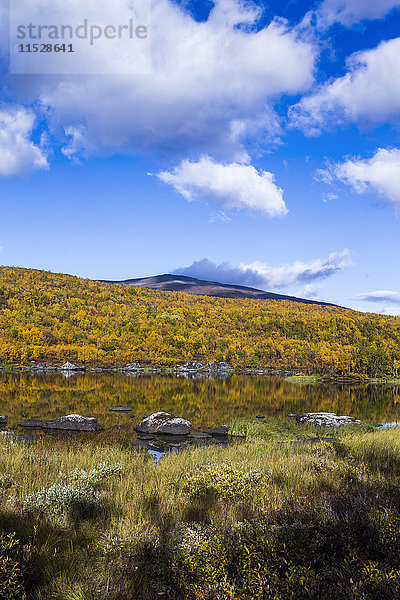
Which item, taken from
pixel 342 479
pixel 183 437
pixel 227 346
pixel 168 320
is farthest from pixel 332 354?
pixel 342 479

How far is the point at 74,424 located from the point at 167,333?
9335cm

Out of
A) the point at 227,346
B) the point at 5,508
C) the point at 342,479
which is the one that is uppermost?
the point at 5,508

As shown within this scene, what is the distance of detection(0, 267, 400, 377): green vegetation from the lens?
8319 centimetres

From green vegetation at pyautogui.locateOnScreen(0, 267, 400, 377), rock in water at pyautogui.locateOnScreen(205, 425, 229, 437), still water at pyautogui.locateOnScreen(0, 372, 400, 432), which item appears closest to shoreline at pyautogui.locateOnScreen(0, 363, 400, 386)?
green vegetation at pyautogui.locateOnScreen(0, 267, 400, 377)

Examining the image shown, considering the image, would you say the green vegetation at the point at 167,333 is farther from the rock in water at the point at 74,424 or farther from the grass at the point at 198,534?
the grass at the point at 198,534

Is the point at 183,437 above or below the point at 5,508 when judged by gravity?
below

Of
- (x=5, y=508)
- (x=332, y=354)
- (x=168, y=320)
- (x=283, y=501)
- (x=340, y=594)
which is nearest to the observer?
(x=340, y=594)

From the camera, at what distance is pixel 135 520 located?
5445 mm

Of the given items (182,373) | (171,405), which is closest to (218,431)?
(171,405)

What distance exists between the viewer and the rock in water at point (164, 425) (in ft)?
58.3

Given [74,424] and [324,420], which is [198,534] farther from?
[324,420]

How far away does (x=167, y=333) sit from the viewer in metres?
111

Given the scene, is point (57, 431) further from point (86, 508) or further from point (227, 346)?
point (227, 346)

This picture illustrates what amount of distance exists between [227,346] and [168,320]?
2389 cm
